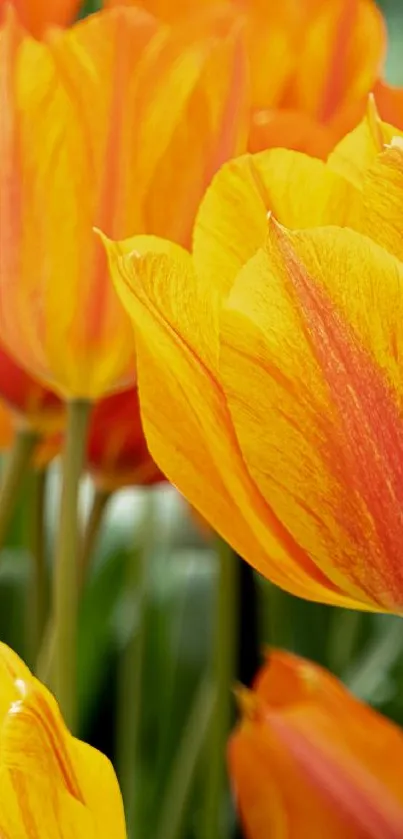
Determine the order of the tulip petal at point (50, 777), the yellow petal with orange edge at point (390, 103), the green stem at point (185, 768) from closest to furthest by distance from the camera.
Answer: the tulip petal at point (50, 777) → the yellow petal with orange edge at point (390, 103) → the green stem at point (185, 768)

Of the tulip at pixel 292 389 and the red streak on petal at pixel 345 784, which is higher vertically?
the tulip at pixel 292 389

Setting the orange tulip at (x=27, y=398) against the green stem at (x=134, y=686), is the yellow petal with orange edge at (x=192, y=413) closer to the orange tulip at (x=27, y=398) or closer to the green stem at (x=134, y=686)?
the orange tulip at (x=27, y=398)

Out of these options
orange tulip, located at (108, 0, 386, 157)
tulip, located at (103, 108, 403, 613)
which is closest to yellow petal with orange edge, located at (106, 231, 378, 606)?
tulip, located at (103, 108, 403, 613)

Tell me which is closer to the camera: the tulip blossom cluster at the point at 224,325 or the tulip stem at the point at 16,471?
the tulip blossom cluster at the point at 224,325

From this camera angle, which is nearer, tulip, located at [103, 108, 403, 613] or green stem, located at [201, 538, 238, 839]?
tulip, located at [103, 108, 403, 613]

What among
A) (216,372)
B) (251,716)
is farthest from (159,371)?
(251,716)

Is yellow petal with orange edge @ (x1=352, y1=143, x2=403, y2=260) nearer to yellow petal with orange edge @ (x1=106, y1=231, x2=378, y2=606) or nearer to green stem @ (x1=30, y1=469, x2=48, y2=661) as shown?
yellow petal with orange edge @ (x1=106, y1=231, x2=378, y2=606)

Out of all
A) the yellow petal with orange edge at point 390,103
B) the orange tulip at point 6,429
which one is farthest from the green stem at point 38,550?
the yellow petal with orange edge at point 390,103
